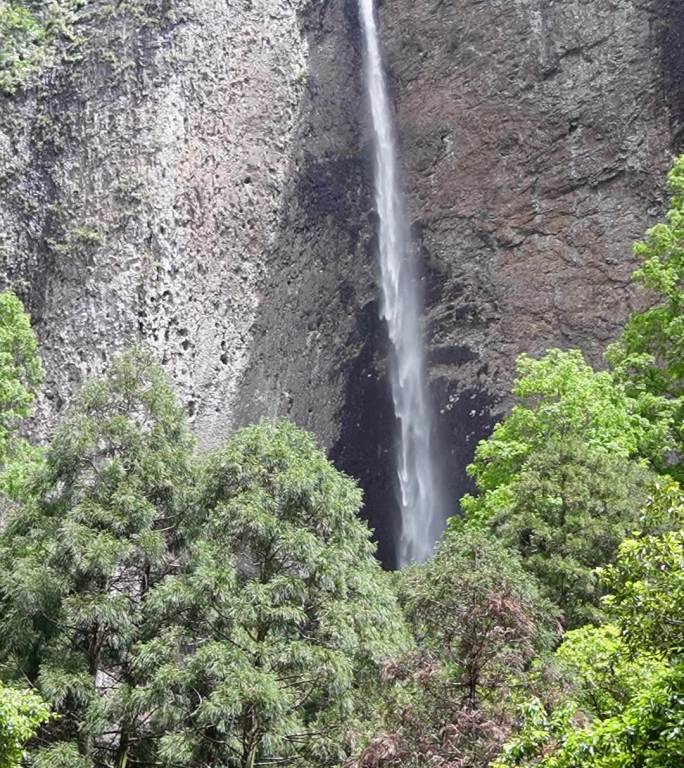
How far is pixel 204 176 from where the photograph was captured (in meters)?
35.4

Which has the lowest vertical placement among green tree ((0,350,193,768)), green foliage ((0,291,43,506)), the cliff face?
green tree ((0,350,193,768))

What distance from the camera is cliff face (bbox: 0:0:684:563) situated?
107 feet

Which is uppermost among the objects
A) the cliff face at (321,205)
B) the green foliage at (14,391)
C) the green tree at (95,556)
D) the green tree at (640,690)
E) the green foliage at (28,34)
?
the green foliage at (28,34)

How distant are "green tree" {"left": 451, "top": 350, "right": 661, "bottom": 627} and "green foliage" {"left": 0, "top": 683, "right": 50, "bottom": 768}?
24.0 ft

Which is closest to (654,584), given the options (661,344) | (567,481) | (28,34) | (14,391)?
(567,481)

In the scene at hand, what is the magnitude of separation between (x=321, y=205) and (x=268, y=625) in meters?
26.9

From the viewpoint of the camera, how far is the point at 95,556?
14.0m

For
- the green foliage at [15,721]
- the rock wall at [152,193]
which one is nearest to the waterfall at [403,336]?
the rock wall at [152,193]

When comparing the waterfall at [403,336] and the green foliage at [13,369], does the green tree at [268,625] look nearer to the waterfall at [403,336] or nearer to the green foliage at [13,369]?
the green foliage at [13,369]

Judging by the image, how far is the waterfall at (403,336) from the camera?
3198 centimetres

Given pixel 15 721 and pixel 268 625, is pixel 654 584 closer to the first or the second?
pixel 268 625

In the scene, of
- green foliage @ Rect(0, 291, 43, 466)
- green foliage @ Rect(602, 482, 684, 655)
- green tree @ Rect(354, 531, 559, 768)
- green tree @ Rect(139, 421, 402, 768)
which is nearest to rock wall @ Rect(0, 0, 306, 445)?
green foliage @ Rect(0, 291, 43, 466)

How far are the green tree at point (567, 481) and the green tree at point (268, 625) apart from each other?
3.49m

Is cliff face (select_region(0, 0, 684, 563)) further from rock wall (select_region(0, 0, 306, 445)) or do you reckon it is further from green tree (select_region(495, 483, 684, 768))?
green tree (select_region(495, 483, 684, 768))
